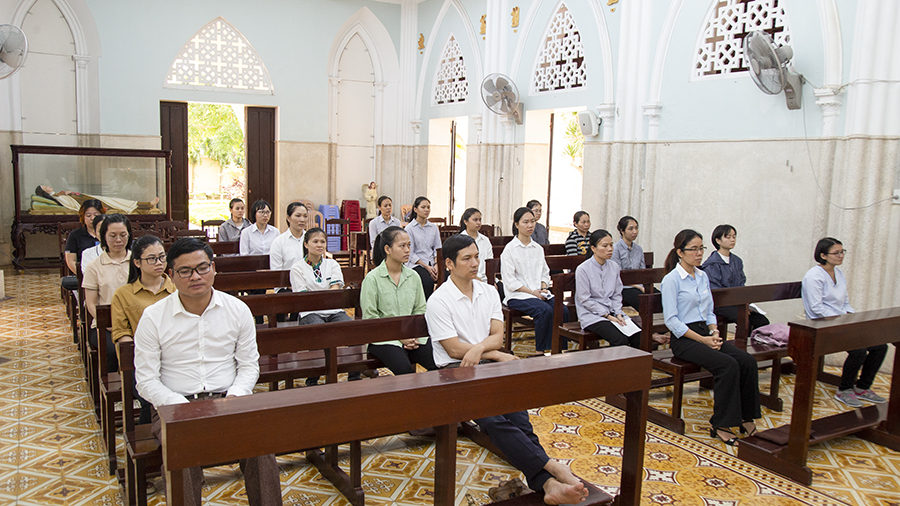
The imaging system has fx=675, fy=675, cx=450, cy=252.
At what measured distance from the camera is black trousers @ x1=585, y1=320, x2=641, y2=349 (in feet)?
16.7

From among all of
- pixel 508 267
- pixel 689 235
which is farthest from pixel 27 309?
pixel 689 235

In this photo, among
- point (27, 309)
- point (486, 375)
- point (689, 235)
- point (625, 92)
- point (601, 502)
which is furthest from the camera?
point (625, 92)

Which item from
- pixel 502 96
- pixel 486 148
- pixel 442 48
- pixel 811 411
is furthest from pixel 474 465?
pixel 442 48

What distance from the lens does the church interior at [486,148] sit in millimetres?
3965

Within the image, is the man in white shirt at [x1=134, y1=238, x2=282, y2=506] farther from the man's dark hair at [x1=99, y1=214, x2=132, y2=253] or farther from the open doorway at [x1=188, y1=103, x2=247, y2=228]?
the open doorway at [x1=188, y1=103, x2=247, y2=228]

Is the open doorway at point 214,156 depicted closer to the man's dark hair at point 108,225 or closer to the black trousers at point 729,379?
the man's dark hair at point 108,225

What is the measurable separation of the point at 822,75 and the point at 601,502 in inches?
205

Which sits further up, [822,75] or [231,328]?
[822,75]

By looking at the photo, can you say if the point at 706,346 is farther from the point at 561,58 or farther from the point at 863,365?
the point at 561,58

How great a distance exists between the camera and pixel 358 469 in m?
3.48

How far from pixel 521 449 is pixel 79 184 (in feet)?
32.5

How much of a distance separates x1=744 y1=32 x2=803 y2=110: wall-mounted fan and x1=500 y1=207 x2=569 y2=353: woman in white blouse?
2542 millimetres

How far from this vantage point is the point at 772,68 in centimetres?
629

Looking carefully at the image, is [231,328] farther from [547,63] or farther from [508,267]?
[547,63]
